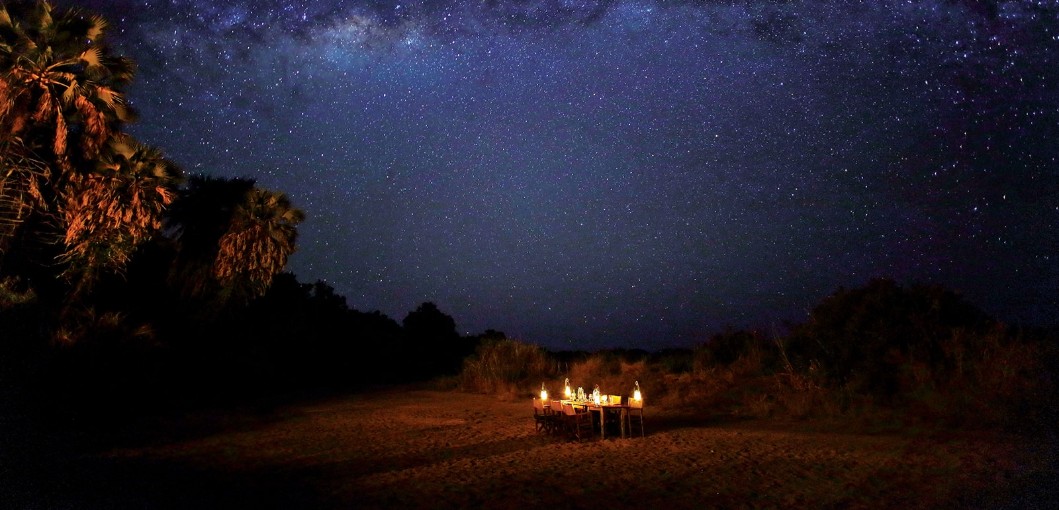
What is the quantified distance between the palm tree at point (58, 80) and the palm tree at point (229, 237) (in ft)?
23.1

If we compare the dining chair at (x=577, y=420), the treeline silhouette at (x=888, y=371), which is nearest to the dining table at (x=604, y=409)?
the dining chair at (x=577, y=420)

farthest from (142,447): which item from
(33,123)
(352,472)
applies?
(33,123)

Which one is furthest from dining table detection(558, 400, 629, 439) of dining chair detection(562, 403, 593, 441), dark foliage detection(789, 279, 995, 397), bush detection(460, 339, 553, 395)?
bush detection(460, 339, 553, 395)

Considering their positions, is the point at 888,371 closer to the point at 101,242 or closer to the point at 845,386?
the point at 845,386

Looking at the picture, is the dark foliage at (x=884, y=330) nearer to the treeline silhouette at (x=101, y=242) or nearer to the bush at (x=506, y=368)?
the bush at (x=506, y=368)

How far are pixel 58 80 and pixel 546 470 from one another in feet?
43.0

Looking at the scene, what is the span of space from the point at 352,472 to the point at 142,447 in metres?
6.11

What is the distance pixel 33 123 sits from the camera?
15656 mm

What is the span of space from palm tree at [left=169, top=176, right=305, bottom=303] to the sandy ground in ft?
23.9

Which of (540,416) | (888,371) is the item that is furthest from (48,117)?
(888,371)

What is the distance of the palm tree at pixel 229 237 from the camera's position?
24.4 m

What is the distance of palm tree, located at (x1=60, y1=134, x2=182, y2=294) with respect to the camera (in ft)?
57.2

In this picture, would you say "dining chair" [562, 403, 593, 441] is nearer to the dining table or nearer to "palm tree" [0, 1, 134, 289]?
the dining table

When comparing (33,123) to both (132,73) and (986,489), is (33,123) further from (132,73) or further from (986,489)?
(986,489)
